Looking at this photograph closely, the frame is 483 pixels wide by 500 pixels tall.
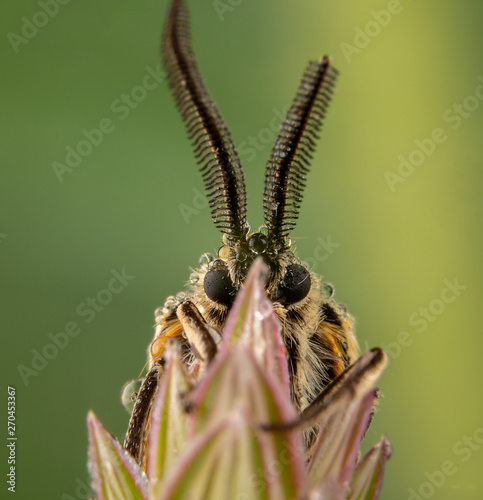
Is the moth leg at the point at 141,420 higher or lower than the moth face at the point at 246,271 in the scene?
lower

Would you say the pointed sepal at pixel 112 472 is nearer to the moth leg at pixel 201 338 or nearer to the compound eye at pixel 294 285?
the moth leg at pixel 201 338

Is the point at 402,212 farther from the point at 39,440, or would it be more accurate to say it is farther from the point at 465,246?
the point at 39,440

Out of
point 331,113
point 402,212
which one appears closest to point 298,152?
point 402,212

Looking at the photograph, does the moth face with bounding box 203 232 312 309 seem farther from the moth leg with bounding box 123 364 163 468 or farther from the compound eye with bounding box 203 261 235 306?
the moth leg with bounding box 123 364 163 468

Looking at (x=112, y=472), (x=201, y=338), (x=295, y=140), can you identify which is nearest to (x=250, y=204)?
(x=295, y=140)

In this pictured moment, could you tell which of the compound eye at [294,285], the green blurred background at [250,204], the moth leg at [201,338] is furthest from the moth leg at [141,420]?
the green blurred background at [250,204]

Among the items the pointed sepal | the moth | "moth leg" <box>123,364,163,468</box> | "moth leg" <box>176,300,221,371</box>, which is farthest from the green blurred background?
the pointed sepal
